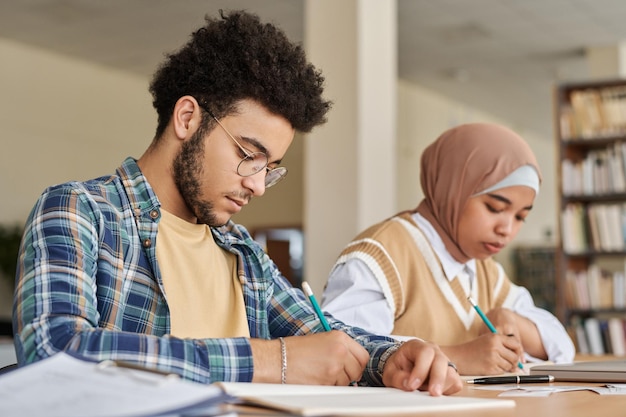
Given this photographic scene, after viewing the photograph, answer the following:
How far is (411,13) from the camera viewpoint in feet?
21.3

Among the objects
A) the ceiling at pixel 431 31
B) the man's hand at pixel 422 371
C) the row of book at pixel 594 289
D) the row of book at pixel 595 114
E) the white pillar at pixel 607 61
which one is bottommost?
the row of book at pixel 594 289

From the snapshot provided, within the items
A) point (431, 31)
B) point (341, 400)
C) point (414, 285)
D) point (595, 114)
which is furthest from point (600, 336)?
point (341, 400)

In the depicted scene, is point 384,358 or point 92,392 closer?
point 92,392

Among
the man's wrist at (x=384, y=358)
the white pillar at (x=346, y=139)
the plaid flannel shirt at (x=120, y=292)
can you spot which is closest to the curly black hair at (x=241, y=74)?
the plaid flannel shirt at (x=120, y=292)

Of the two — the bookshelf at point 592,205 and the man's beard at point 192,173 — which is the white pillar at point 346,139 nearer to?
the bookshelf at point 592,205

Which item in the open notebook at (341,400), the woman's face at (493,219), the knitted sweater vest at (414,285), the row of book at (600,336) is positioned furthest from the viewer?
the row of book at (600,336)

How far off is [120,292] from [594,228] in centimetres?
457

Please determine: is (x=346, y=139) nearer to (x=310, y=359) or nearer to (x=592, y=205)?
(x=592, y=205)

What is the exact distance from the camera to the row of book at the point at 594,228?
530cm

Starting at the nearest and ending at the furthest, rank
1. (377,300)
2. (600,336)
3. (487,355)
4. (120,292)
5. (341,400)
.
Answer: (341,400), (120,292), (487,355), (377,300), (600,336)

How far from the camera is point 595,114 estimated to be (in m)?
5.41

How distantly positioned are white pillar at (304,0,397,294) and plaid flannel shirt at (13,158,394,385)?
9.09ft

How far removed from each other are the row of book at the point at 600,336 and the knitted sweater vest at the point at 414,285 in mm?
3364

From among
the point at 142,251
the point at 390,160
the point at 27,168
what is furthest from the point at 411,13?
the point at 142,251
